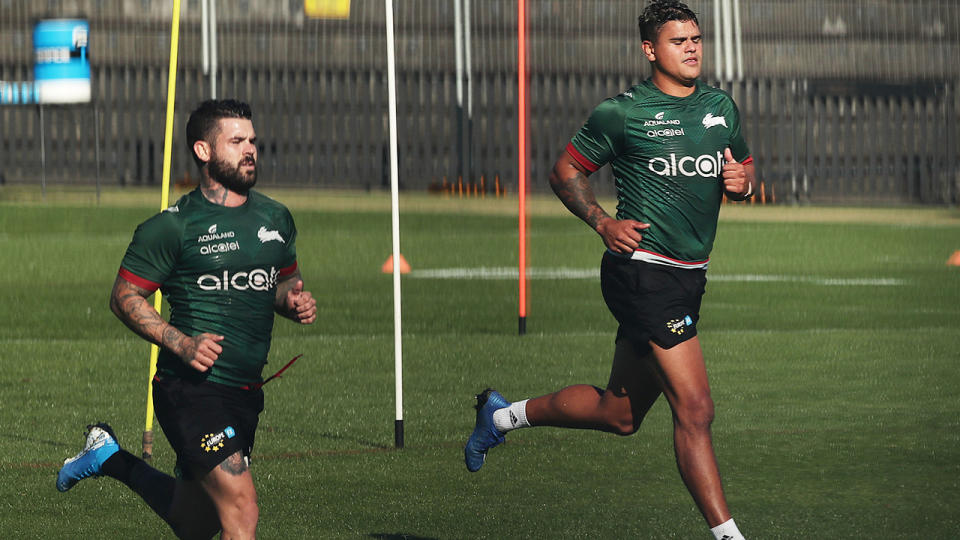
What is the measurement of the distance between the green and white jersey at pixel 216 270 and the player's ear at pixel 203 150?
0.12 m

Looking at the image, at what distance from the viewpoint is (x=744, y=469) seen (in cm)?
882

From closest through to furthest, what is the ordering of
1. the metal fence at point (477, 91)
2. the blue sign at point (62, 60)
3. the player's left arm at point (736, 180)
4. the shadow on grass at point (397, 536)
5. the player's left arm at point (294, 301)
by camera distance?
the player's left arm at point (294, 301) → the player's left arm at point (736, 180) → the shadow on grass at point (397, 536) → the metal fence at point (477, 91) → the blue sign at point (62, 60)

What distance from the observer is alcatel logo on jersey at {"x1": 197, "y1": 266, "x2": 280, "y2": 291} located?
19.2 ft

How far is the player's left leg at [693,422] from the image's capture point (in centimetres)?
648

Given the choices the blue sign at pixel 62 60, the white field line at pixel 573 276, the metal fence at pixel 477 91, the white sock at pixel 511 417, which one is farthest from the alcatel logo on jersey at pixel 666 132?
the blue sign at pixel 62 60

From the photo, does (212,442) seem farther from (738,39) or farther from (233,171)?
(738,39)

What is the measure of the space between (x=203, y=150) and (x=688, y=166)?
6.30 ft

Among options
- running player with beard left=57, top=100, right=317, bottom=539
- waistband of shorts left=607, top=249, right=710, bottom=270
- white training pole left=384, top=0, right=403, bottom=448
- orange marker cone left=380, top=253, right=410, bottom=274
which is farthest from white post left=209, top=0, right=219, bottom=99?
running player with beard left=57, top=100, right=317, bottom=539

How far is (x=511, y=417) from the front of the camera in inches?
299

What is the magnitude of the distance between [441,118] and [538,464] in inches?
1195

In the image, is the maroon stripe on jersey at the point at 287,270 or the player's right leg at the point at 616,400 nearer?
the maroon stripe on jersey at the point at 287,270

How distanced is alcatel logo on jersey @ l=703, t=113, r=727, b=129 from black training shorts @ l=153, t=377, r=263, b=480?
2070mm

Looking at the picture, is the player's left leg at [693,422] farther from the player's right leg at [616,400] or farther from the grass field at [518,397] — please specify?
the grass field at [518,397]

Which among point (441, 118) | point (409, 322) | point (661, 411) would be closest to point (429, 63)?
point (441, 118)
